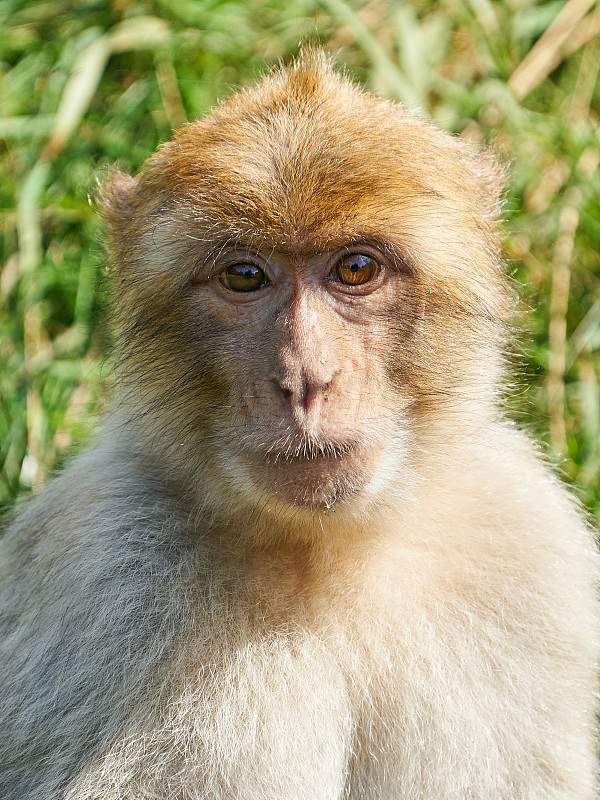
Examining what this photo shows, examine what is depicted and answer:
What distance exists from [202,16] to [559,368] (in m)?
2.17

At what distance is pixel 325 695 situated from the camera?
2.23 metres

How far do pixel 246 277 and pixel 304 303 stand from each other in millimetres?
167

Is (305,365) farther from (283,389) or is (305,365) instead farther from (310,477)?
(310,477)

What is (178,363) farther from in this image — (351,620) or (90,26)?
(90,26)

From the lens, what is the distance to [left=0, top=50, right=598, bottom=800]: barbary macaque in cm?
217

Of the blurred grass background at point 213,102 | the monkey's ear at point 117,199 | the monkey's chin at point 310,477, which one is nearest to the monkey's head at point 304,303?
the monkey's chin at point 310,477

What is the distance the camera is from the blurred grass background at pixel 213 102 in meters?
4.18

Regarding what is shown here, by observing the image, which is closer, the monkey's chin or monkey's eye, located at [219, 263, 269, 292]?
the monkey's chin

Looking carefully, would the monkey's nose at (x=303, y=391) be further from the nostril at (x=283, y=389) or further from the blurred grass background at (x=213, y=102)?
the blurred grass background at (x=213, y=102)

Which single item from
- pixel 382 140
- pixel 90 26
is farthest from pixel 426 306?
pixel 90 26

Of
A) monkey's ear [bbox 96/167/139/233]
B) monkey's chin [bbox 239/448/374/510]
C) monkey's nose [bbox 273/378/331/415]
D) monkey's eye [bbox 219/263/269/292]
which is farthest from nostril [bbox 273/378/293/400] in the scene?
monkey's ear [bbox 96/167/139/233]

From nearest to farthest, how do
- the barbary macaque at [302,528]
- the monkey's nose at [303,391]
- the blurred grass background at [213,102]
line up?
1. the monkey's nose at [303,391]
2. the barbary macaque at [302,528]
3. the blurred grass background at [213,102]

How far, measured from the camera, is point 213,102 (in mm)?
4379

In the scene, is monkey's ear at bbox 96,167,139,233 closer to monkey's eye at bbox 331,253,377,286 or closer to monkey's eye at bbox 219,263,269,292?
monkey's eye at bbox 219,263,269,292
